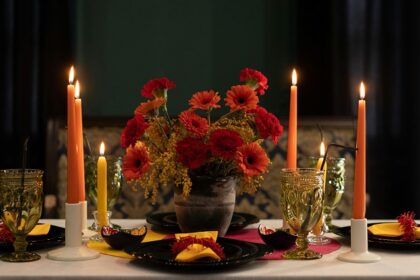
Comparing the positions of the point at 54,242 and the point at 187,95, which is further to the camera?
the point at 187,95

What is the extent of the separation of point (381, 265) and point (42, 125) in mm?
2268

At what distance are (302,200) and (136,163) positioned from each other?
0.36 metres

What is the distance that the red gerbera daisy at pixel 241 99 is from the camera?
61.9 inches

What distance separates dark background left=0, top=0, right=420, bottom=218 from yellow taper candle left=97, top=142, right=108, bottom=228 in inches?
70.7

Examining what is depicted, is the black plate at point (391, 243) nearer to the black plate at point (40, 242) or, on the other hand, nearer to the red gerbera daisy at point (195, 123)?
the red gerbera daisy at point (195, 123)

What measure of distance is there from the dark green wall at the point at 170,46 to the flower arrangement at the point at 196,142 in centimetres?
198

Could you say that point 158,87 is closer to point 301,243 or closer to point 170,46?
point 301,243

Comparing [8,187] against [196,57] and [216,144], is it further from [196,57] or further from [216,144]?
[196,57]

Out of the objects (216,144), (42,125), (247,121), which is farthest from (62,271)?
(42,125)

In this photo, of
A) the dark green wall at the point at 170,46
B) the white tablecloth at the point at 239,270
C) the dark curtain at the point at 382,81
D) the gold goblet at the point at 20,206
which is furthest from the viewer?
the dark green wall at the point at 170,46

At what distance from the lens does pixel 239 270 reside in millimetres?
1316

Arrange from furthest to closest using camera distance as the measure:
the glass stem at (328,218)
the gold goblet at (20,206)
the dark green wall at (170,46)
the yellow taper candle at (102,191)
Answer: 1. the dark green wall at (170,46)
2. the glass stem at (328,218)
3. the yellow taper candle at (102,191)
4. the gold goblet at (20,206)

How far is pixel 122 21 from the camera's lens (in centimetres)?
359

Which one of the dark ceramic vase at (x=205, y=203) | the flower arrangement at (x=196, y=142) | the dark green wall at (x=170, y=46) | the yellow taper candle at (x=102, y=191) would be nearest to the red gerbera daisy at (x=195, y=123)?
the flower arrangement at (x=196, y=142)
